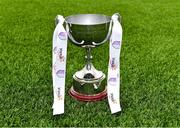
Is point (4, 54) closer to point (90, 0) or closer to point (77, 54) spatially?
point (77, 54)

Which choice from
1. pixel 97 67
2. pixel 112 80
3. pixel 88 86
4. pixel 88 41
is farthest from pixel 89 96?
pixel 97 67

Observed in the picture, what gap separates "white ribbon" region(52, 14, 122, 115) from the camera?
2.17 metres

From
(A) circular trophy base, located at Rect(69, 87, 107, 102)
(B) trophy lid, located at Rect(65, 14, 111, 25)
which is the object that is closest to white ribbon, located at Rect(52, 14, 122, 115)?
(A) circular trophy base, located at Rect(69, 87, 107, 102)

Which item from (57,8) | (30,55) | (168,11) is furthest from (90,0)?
(30,55)

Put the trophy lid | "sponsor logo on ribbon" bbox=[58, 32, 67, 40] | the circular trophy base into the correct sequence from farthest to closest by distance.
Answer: the trophy lid → the circular trophy base → "sponsor logo on ribbon" bbox=[58, 32, 67, 40]

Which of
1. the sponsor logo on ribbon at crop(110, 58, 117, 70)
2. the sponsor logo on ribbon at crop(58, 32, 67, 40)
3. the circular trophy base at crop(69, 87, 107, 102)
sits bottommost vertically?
the circular trophy base at crop(69, 87, 107, 102)

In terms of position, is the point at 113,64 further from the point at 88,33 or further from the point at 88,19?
the point at 88,19

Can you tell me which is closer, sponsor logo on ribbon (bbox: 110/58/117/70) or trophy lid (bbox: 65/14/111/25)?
sponsor logo on ribbon (bbox: 110/58/117/70)

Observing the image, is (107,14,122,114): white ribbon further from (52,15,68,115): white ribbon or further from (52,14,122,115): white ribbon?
(52,15,68,115): white ribbon

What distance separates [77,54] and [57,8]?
2.71 metres

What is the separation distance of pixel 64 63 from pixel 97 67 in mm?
841

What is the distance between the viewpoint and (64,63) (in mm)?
2227

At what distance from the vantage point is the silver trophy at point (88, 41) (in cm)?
223

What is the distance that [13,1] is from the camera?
6570mm
